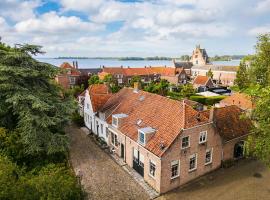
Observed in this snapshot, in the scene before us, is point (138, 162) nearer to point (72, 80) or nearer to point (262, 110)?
point (262, 110)

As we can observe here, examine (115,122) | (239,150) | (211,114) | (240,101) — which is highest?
(211,114)

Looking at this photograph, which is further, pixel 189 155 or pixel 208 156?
pixel 208 156

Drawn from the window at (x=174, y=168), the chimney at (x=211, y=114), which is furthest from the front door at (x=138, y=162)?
the chimney at (x=211, y=114)

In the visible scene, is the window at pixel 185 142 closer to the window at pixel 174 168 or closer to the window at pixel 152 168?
the window at pixel 174 168

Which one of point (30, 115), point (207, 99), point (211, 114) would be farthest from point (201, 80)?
point (30, 115)

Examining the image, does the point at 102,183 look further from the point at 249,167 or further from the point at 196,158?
the point at 249,167

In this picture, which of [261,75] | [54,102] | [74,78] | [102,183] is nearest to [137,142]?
[102,183]

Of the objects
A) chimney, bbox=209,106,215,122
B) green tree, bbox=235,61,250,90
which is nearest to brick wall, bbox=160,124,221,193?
chimney, bbox=209,106,215,122

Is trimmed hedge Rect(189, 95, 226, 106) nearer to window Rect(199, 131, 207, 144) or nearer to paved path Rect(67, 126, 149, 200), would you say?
paved path Rect(67, 126, 149, 200)

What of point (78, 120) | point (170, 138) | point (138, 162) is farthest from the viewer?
point (78, 120)
